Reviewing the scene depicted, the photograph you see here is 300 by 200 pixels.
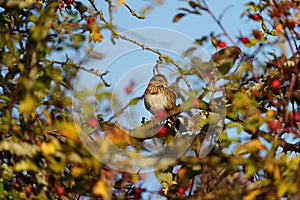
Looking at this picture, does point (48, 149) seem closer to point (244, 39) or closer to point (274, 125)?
point (274, 125)

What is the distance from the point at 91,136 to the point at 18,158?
11.7 inches

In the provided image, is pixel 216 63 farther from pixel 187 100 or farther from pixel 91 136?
pixel 91 136

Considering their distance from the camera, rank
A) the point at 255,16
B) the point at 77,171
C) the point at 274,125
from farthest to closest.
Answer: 1. the point at 255,16
2. the point at 274,125
3. the point at 77,171

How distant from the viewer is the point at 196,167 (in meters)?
2.27

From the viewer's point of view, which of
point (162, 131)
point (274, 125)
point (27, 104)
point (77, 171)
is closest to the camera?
point (27, 104)

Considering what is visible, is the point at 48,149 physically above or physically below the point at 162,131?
below

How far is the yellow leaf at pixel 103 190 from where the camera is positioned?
188 centimetres

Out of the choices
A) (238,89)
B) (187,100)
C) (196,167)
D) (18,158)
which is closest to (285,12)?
(238,89)

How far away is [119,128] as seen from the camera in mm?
2631

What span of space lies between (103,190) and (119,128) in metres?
0.76

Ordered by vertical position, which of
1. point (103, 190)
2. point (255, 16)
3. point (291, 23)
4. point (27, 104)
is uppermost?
point (255, 16)

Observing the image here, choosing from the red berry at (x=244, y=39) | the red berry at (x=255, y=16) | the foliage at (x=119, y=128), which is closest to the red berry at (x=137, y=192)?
the foliage at (x=119, y=128)

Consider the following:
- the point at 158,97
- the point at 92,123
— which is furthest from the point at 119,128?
the point at 158,97

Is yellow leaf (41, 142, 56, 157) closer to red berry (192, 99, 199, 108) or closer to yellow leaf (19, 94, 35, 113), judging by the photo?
yellow leaf (19, 94, 35, 113)
